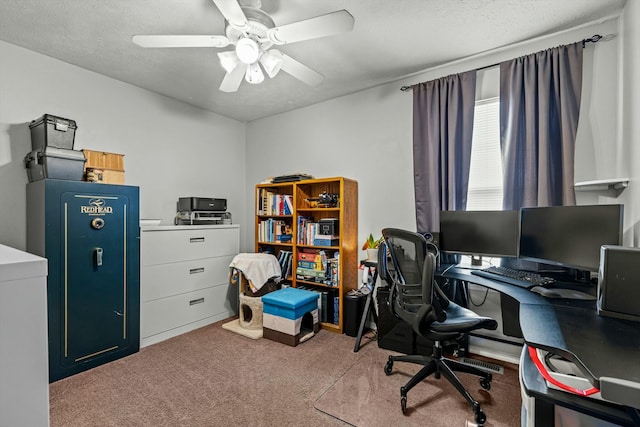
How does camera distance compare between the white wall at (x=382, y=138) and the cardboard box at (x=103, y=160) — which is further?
the cardboard box at (x=103, y=160)

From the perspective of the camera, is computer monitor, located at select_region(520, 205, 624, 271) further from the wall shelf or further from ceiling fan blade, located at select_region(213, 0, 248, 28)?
ceiling fan blade, located at select_region(213, 0, 248, 28)

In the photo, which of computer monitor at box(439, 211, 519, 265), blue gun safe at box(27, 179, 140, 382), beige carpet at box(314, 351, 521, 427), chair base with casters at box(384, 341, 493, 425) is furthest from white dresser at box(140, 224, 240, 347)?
computer monitor at box(439, 211, 519, 265)

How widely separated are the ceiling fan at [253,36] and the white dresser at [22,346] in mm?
1397

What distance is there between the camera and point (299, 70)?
2035 mm

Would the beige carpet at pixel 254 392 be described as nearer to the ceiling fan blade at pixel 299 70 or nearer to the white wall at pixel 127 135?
the white wall at pixel 127 135

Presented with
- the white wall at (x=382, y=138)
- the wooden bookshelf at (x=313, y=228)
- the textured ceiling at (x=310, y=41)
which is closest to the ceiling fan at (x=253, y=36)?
the textured ceiling at (x=310, y=41)

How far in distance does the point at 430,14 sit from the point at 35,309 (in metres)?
2.44

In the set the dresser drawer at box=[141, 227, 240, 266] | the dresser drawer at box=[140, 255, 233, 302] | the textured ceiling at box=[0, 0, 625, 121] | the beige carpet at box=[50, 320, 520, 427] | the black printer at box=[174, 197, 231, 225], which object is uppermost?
the textured ceiling at box=[0, 0, 625, 121]

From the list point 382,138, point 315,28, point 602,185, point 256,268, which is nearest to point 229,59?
point 315,28

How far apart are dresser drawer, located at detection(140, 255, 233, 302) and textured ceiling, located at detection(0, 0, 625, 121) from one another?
1834 millimetres

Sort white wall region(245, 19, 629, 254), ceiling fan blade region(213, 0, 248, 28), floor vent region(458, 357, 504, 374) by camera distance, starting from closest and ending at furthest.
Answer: ceiling fan blade region(213, 0, 248, 28), white wall region(245, 19, 629, 254), floor vent region(458, 357, 504, 374)

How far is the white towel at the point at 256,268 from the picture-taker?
3062 mm

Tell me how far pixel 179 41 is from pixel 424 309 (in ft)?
6.99

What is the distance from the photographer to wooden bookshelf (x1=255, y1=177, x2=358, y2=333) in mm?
3053
